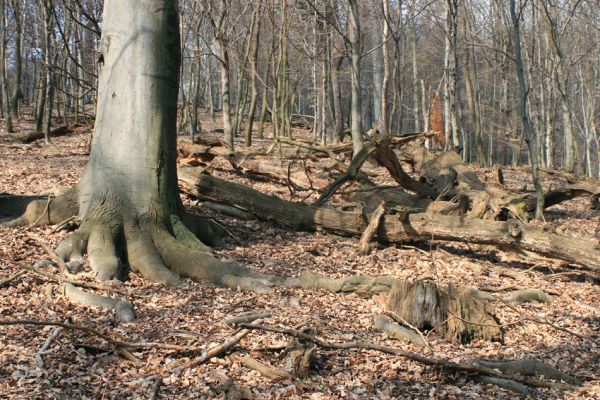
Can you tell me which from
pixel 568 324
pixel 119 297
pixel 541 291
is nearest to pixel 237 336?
pixel 119 297

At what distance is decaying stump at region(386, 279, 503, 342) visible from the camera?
17.8 ft

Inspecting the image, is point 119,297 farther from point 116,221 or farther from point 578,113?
point 578,113

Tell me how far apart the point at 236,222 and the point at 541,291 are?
13.8 feet

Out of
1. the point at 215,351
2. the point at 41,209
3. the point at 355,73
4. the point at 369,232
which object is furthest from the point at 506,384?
the point at 355,73

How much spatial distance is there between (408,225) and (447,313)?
8.82ft

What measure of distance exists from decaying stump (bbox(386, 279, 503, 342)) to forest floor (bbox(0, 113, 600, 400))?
0.14 m

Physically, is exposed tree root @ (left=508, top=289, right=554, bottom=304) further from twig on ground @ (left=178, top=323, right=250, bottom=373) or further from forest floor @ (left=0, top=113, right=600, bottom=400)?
twig on ground @ (left=178, top=323, right=250, bottom=373)

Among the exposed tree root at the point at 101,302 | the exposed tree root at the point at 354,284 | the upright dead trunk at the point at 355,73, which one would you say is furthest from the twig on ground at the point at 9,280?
the upright dead trunk at the point at 355,73

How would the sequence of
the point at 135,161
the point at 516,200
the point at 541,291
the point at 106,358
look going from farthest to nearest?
the point at 516,200 < the point at 541,291 < the point at 135,161 < the point at 106,358

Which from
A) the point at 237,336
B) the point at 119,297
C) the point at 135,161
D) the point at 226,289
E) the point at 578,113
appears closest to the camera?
the point at 237,336

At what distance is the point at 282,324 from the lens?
16.3ft

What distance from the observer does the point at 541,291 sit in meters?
6.82

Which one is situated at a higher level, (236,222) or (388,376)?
(236,222)

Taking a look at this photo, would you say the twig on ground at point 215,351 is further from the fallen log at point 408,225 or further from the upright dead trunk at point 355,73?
the upright dead trunk at point 355,73
